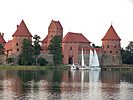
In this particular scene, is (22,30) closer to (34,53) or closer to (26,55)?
(34,53)

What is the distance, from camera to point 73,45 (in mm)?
72500

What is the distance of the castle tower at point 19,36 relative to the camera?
226ft

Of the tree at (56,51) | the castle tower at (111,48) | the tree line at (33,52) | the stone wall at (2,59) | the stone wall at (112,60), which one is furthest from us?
the stone wall at (112,60)

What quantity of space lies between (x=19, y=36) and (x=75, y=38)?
1291cm

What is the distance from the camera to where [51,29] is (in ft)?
255

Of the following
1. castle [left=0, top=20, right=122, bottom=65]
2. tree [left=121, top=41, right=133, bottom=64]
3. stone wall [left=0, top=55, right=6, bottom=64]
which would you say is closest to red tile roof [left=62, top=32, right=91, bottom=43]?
castle [left=0, top=20, right=122, bottom=65]

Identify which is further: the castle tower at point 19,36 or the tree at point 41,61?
the castle tower at point 19,36

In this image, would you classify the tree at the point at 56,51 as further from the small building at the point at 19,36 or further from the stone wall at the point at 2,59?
the stone wall at the point at 2,59

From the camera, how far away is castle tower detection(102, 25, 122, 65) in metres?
74.2

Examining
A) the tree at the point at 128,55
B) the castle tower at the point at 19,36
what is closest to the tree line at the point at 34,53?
the castle tower at the point at 19,36

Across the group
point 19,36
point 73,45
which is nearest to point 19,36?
point 19,36

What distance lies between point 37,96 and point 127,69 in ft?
151

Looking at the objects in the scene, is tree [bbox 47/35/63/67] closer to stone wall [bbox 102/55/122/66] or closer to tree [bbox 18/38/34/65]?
tree [bbox 18/38/34/65]

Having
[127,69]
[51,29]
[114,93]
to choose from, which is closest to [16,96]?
[114,93]
